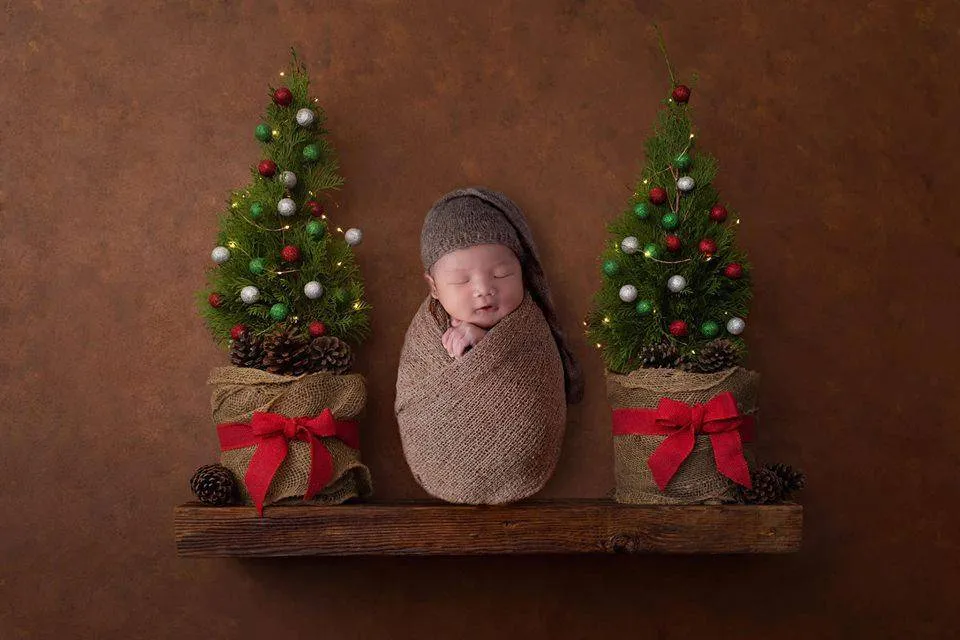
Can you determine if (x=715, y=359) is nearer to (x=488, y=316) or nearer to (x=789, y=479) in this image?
(x=789, y=479)

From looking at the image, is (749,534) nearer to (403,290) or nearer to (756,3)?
(403,290)

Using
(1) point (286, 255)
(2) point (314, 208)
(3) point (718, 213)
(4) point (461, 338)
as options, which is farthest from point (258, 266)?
(3) point (718, 213)

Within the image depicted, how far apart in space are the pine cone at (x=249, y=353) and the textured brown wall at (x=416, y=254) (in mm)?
216

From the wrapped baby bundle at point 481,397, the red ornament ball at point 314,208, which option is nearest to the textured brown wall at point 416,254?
the red ornament ball at point 314,208

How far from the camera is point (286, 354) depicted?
148 centimetres

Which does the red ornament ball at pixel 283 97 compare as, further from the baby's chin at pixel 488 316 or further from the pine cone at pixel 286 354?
the baby's chin at pixel 488 316

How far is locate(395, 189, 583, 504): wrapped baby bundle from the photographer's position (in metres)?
1.43

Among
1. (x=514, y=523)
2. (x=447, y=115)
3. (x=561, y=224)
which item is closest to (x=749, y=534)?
(x=514, y=523)

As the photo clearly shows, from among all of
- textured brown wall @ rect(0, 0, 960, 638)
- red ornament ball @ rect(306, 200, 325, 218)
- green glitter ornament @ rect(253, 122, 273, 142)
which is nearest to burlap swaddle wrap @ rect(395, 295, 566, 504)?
textured brown wall @ rect(0, 0, 960, 638)

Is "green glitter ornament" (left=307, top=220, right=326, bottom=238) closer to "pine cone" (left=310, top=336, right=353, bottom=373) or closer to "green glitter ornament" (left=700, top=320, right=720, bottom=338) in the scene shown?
"pine cone" (left=310, top=336, right=353, bottom=373)

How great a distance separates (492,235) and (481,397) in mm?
299

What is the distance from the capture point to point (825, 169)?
179 cm

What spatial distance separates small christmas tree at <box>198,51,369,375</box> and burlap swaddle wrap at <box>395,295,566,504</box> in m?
0.20

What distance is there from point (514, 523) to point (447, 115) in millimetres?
835
